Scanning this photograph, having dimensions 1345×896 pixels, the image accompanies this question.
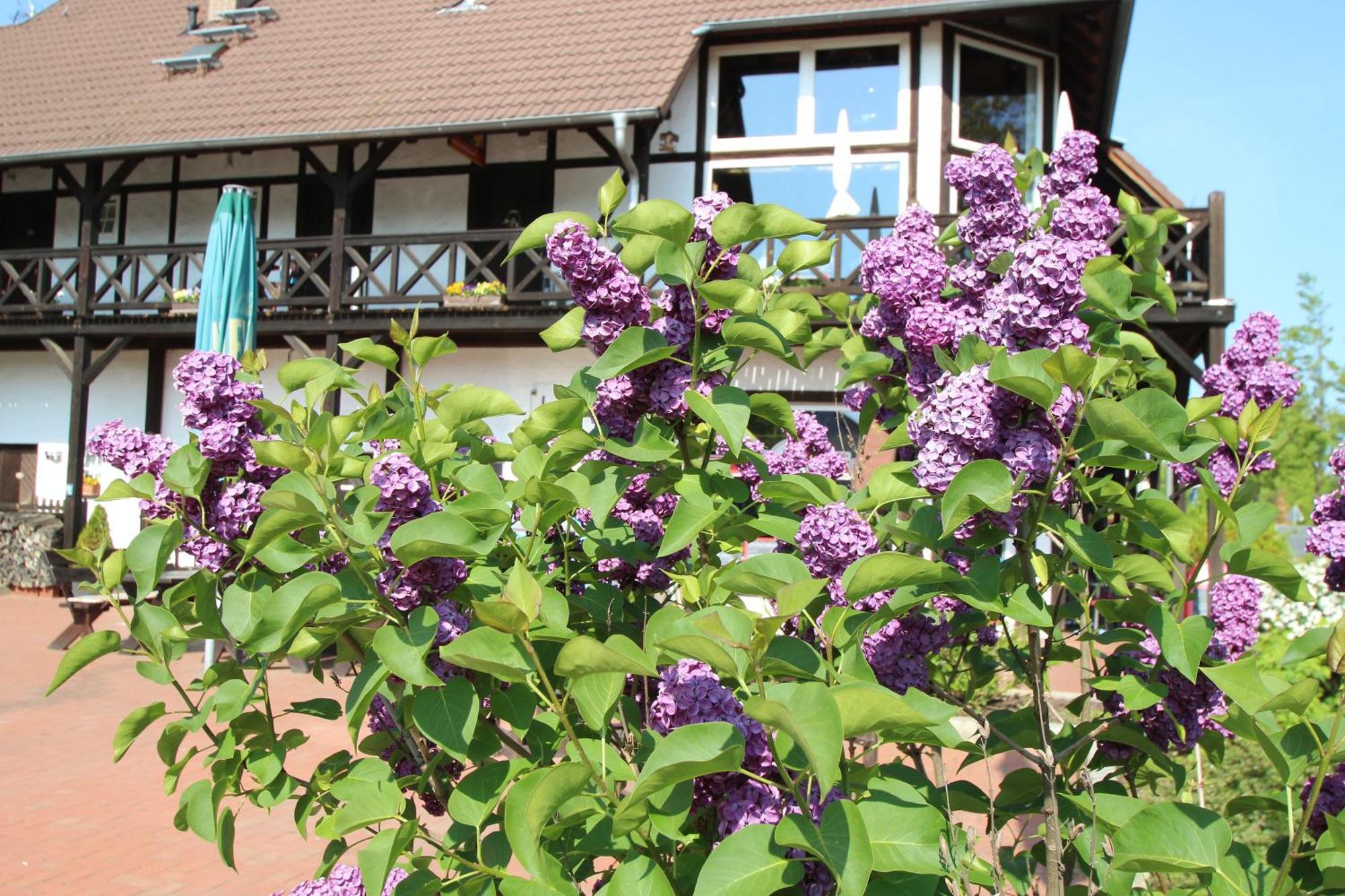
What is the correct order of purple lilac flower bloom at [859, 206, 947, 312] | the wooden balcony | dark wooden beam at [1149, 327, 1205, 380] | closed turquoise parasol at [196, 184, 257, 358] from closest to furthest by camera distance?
purple lilac flower bloom at [859, 206, 947, 312]
closed turquoise parasol at [196, 184, 257, 358]
dark wooden beam at [1149, 327, 1205, 380]
the wooden balcony

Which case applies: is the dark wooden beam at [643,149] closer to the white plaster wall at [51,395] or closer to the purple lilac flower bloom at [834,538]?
the white plaster wall at [51,395]

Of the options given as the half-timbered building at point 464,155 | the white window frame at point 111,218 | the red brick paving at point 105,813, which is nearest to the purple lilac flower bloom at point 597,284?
the red brick paving at point 105,813

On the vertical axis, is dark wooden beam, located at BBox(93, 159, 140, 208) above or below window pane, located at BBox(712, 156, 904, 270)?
above

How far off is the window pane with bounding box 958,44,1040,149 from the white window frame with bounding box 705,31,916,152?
67cm

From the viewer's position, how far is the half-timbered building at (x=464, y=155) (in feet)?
39.3

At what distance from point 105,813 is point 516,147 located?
32.0ft

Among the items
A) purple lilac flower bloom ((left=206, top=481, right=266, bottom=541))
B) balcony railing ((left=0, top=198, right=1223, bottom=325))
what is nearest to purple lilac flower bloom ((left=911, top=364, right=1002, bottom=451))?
purple lilac flower bloom ((left=206, top=481, right=266, bottom=541))

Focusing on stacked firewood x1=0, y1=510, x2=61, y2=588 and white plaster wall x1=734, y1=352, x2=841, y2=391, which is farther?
stacked firewood x1=0, y1=510, x2=61, y2=588

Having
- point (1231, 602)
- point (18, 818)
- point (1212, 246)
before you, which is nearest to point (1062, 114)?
point (1231, 602)

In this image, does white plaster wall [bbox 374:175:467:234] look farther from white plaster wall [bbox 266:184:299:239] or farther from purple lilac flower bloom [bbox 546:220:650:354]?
purple lilac flower bloom [bbox 546:220:650:354]

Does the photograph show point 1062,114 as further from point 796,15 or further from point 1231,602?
point 796,15

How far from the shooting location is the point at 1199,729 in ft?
5.88

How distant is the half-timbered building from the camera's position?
11969 millimetres

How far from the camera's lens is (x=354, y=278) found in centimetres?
1298
